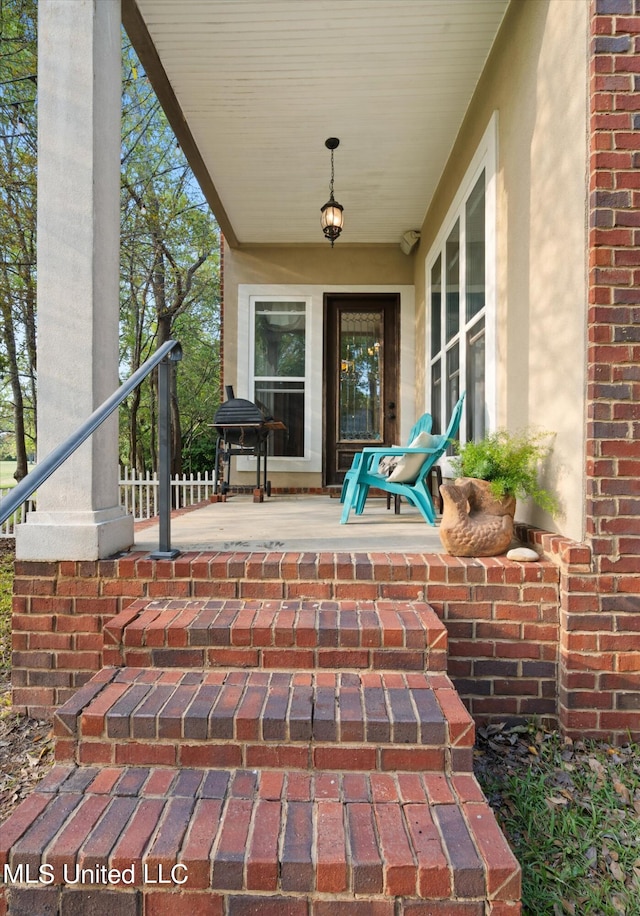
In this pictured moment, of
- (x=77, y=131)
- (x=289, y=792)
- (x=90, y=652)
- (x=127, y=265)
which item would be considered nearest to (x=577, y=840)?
(x=289, y=792)

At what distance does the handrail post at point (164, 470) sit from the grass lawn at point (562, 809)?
33.6 inches

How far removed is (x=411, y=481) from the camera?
10.9ft

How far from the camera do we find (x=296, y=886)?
1.09m

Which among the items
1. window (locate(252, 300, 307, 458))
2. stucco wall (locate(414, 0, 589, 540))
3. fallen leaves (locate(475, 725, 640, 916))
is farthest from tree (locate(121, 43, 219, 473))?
fallen leaves (locate(475, 725, 640, 916))

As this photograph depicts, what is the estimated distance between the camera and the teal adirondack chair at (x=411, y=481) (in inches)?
122

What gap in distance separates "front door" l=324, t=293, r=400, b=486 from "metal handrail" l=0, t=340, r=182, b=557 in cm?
343

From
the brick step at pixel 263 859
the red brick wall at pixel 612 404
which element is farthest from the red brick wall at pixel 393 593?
the brick step at pixel 263 859

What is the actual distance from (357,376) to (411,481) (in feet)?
8.76

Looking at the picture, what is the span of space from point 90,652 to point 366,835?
1400 mm

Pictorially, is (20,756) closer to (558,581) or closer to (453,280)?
(558,581)

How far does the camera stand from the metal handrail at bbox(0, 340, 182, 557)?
1497 millimetres

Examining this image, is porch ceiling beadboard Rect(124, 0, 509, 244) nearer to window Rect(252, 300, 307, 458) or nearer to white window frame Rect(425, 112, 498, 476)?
white window frame Rect(425, 112, 498, 476)

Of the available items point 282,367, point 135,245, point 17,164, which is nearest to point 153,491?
point 282,367

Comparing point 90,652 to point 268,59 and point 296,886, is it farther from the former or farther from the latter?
point 268,59
